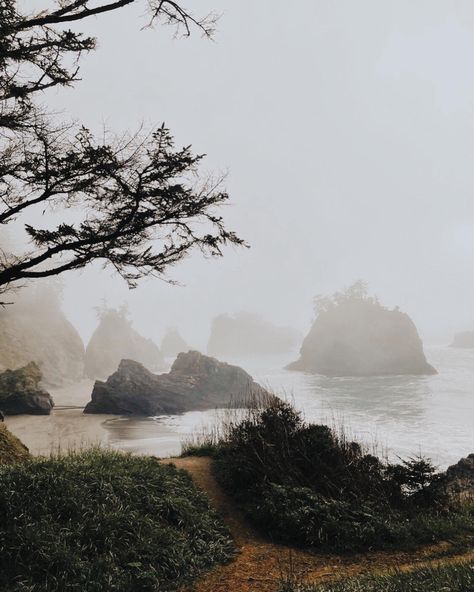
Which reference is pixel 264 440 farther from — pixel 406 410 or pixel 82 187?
pixel 406 410

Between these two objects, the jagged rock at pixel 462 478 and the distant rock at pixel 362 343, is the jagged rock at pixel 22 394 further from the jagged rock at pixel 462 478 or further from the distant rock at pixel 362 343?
the distant rock at pixel 362 343

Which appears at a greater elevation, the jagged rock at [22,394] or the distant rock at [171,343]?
the distant rock at [171,343]

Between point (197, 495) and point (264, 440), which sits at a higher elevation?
point (264, 440)

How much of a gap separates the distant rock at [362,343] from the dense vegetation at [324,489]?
60695 mm

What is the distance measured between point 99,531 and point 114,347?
71076 millimetres

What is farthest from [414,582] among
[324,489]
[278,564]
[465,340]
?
[465,340]

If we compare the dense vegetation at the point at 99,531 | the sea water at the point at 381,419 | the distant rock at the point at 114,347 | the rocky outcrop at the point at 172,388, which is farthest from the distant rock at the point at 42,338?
the dense vegetation at the point at 99,531

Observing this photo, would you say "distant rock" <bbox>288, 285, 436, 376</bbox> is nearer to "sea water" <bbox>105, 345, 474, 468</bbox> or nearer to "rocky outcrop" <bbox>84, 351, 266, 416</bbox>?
"sea water" <bbox>105, 345, 474, 468</bbox>

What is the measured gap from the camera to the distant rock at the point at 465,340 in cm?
12926

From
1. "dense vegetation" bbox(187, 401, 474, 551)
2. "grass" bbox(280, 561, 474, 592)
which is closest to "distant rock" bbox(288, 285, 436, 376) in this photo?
"dense vegetation" bbox(187, 401, 474, 551)

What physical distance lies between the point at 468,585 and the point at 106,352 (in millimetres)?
69428

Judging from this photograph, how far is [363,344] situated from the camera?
235 ft

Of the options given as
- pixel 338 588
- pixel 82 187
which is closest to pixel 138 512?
pixel 338 588

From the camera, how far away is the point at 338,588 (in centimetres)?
503
